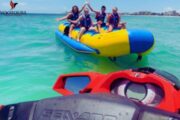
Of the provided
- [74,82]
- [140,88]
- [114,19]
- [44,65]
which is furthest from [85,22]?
[140,88]

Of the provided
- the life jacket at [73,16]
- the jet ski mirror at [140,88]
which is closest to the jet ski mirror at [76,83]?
the jet ski mirror at [140,88]

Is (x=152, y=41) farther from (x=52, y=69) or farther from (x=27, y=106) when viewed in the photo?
(x=27, y=106)

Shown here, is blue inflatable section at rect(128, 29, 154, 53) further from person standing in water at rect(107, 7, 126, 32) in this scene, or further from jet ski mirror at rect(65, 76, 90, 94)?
jet ski mirror at rect(65, 76, 90, 94)

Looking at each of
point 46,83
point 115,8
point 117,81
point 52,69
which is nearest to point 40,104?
point 117,81

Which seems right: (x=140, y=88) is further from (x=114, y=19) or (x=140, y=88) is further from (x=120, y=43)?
(x=114, y=19)

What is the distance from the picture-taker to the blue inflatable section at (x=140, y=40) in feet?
15.9

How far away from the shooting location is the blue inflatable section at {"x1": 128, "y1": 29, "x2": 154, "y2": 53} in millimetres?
4840

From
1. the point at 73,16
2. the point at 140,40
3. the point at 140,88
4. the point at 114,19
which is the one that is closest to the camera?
the point at 140,88

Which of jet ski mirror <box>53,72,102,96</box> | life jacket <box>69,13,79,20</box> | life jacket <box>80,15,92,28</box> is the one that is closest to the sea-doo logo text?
jet ski mirror <box>53,72,102,96</box>

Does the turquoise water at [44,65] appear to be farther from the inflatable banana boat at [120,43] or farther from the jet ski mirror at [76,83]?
the jet ski mirror at [76,83]

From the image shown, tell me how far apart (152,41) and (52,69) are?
186 centimetres

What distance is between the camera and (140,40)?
4.86 metres

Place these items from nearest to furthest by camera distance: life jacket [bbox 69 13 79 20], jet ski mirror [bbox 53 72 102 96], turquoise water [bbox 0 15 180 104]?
1. jet ski mirror [bbox 53 72 102 96]
2. turquoise water [bbox 0 15 180 104]
3. life jacket [bbox 69 13 79 20]

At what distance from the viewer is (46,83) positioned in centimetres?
423
